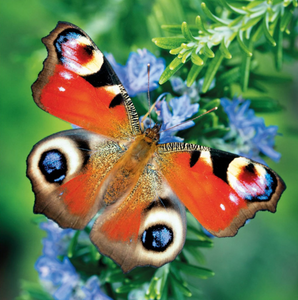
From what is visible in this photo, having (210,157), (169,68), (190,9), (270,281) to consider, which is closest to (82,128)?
(169,68)

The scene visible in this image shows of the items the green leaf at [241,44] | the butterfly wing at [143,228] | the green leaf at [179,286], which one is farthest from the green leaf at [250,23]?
the green leaf at [179,286]

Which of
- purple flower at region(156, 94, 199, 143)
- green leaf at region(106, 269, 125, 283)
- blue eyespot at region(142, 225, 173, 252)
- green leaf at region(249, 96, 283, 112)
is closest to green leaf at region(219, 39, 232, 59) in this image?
purple flower at region(156, 94, 199, 143)

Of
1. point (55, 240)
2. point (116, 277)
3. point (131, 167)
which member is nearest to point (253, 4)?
point (131, 167)

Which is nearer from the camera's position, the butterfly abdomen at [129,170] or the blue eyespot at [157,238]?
the blue eyespot at [157,238]

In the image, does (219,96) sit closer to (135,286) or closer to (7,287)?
(135,286)

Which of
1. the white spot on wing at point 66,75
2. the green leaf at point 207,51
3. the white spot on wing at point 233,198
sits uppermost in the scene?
the white spot on wing at point 66,75

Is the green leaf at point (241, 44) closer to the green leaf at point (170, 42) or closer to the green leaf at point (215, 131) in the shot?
the green leaf at point (170, 42)

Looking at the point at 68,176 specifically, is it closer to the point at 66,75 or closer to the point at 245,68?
the point at 66,75

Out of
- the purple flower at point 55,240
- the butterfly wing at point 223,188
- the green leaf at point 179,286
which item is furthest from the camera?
the purple flower at point 55,240
